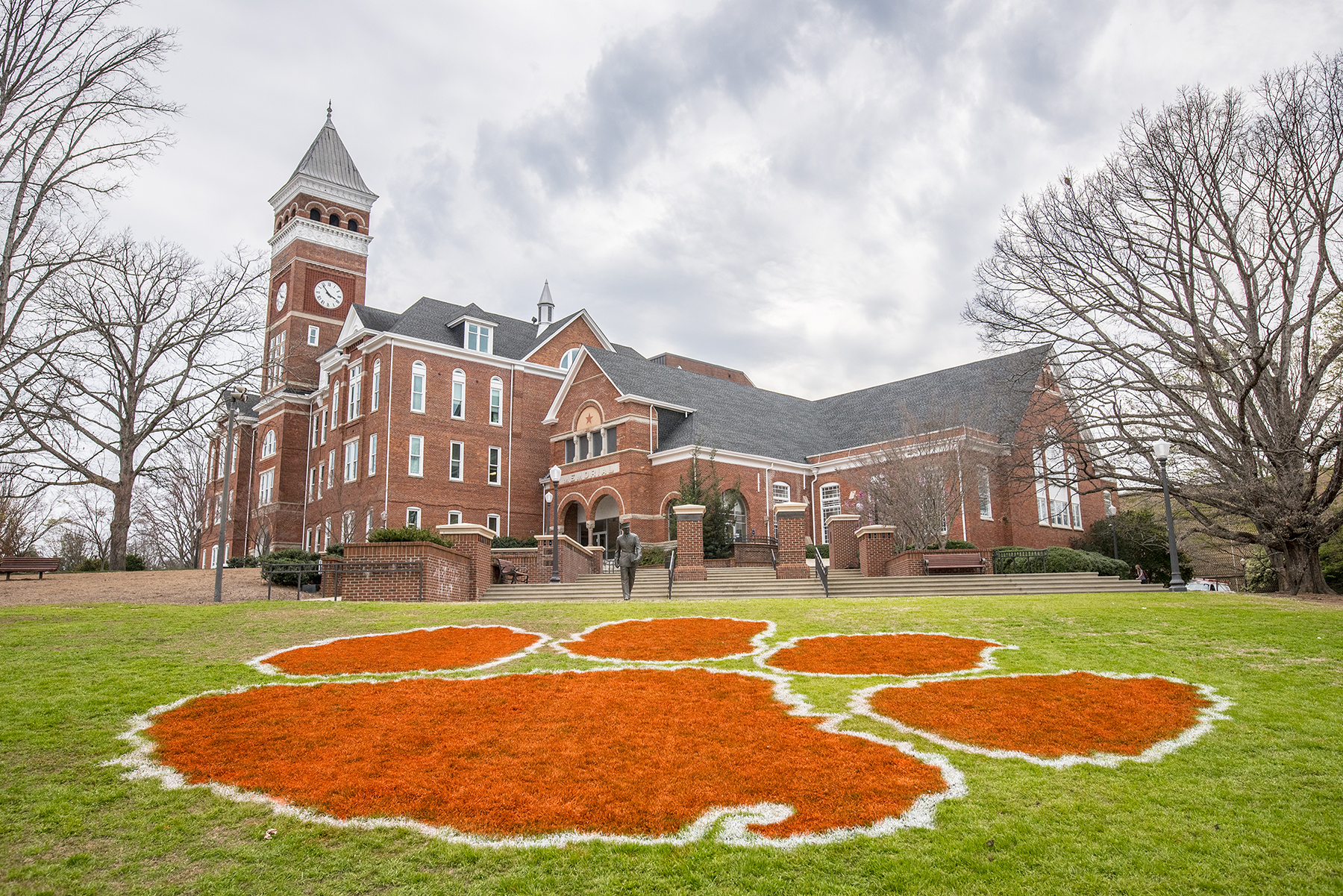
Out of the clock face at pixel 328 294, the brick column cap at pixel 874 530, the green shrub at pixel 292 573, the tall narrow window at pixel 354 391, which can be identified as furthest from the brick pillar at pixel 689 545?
the clock face at pixel 328 294

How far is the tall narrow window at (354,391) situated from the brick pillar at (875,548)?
89.3 ft

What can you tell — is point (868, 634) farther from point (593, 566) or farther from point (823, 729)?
point (593, 566)

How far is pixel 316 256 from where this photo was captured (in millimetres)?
49594

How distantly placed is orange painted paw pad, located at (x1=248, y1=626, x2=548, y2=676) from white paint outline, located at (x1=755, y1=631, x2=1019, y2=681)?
352 cm

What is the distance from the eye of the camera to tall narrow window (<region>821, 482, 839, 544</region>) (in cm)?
3859

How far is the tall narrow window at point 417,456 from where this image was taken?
38.8m

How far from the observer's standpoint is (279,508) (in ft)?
153

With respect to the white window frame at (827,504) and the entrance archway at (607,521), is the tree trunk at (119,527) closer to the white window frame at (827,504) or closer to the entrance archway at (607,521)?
the entrance archway at (607,521)

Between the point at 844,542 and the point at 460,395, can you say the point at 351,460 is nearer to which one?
the point at 460,395

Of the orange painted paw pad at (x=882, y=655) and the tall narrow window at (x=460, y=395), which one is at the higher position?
the tall narrow window at (x=460, y=395)

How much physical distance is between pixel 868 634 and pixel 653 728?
6.46 metres

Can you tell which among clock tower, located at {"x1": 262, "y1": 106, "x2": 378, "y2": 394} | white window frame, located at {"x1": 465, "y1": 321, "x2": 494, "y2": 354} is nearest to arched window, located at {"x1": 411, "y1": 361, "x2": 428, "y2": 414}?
white window frame, located at {"x1": 465, "y1": 321, "x2": 494, "y2": 354}

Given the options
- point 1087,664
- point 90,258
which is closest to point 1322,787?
point 1087,664

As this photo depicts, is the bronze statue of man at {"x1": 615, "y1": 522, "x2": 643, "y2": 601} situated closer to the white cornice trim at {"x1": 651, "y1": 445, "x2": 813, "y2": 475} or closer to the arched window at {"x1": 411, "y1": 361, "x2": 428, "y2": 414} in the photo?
the white cornice trim at {"x1": 651, "y1": 445, "x2": 813, "y2": 475}
